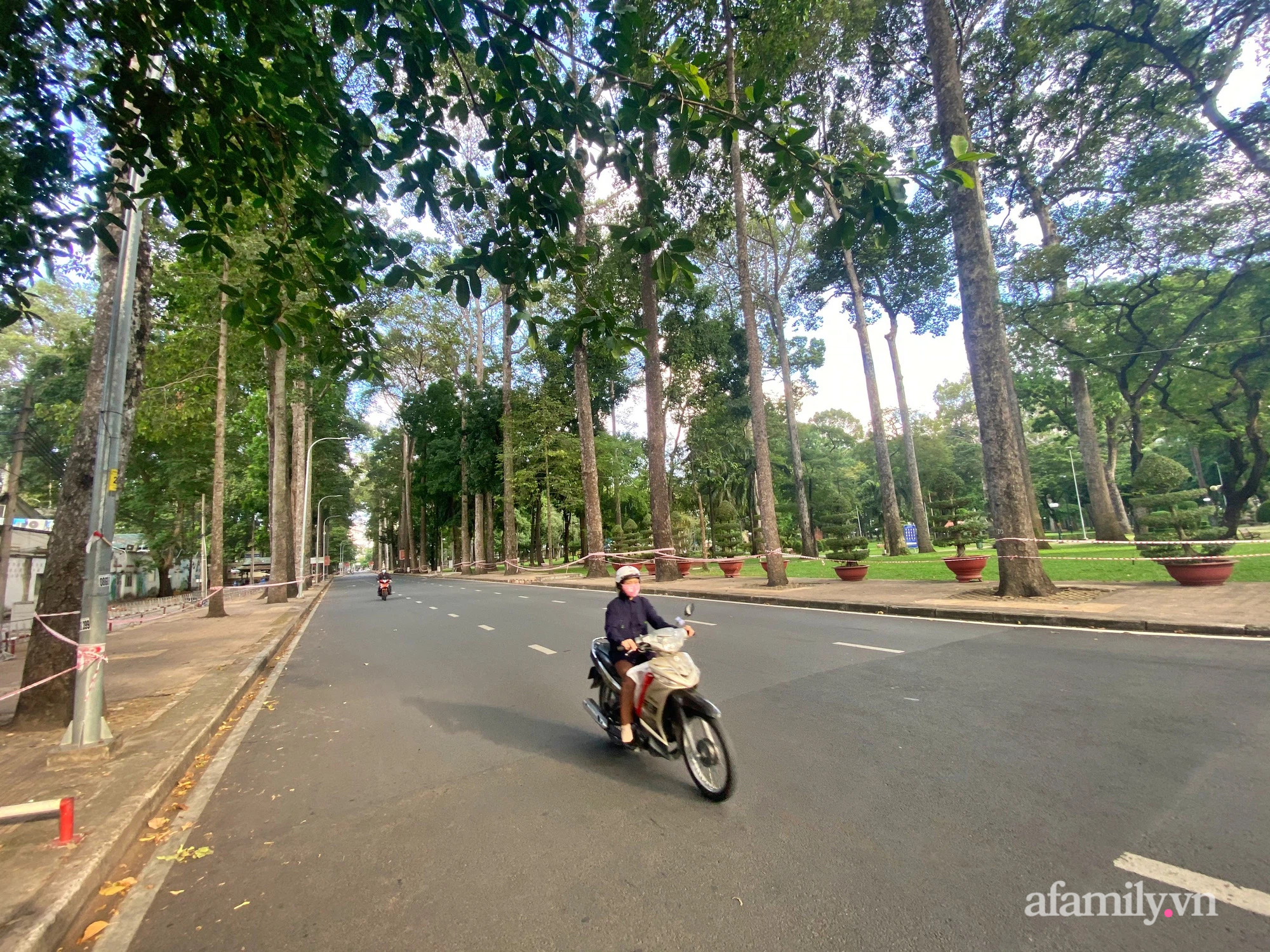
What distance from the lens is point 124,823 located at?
3.65 metres

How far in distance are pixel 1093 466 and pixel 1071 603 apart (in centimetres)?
1461

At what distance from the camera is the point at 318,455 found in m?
42.8

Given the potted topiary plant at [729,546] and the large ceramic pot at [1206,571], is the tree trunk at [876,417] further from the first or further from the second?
the large ceramic pot at [1206,571]

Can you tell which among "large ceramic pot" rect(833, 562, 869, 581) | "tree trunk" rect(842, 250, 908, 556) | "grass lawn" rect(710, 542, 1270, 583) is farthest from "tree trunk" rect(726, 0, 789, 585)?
"tree trunk" rect(842, 250, 908, 556)

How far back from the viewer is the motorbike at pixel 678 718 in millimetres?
3662

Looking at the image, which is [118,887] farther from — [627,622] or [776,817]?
[776,817]

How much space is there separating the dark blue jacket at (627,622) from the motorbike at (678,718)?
175 millimetres

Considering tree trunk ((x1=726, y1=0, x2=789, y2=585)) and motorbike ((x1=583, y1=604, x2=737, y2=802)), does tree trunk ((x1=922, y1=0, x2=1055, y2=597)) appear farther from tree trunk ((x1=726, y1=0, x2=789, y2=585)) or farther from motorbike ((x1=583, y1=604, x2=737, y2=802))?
motorbike ((x1=583, y1=604, x2=737, y2=802))

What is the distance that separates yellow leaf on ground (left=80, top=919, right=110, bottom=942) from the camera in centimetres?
275

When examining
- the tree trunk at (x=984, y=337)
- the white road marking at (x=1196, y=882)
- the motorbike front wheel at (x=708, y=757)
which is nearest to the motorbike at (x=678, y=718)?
the motorbike front wheel at (x=708, y=757)

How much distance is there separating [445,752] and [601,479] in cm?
3448

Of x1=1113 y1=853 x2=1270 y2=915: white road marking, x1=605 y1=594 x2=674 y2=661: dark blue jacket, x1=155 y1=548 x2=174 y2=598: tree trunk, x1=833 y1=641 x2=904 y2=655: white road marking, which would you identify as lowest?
x1=1113 y1=853 x2=1270 y2=915: white road marking

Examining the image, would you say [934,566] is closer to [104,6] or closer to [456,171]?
[456,171]

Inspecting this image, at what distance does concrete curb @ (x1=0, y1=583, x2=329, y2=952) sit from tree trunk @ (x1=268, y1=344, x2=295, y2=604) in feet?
53.5
